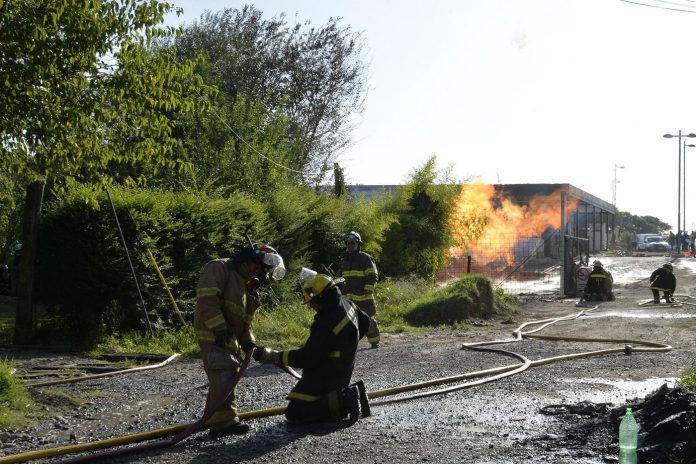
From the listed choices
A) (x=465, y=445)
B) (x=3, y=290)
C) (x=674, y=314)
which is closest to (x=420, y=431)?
(x=465, y=445)

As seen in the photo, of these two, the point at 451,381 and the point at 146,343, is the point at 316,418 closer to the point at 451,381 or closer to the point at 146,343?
the point at 451,381

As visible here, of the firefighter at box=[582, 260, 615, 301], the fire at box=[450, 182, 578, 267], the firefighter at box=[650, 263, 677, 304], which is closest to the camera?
the firefighter at box=[650, 263, 677, 304]

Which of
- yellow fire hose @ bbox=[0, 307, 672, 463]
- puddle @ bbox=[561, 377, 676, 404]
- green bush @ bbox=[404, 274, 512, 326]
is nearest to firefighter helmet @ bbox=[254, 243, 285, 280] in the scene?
yellow fire hose @ bbox=[0, 307, 672, 463]

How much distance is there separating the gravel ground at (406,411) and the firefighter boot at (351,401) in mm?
126

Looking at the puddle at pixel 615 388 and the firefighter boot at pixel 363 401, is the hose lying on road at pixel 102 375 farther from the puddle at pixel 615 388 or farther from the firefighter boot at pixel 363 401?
the puddle at pixel 615 388


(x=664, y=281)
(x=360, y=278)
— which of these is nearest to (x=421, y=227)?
(x=664, y=281)

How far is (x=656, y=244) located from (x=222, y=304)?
59803 mm

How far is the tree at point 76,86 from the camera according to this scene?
9141mm

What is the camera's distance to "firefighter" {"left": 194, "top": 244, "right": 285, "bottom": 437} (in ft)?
24.1

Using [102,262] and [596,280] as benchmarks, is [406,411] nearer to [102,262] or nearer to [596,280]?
[102,262]

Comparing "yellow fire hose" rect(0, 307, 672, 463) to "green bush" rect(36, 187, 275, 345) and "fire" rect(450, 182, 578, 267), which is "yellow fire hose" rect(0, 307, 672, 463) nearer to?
"green bush" rect(36, 187, 275, 345)

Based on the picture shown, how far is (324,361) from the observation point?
7.79 meters

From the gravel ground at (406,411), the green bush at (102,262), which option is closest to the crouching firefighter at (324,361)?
the gravel ground at (406,411)

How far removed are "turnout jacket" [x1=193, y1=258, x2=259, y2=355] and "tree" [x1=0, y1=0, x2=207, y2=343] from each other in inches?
126
